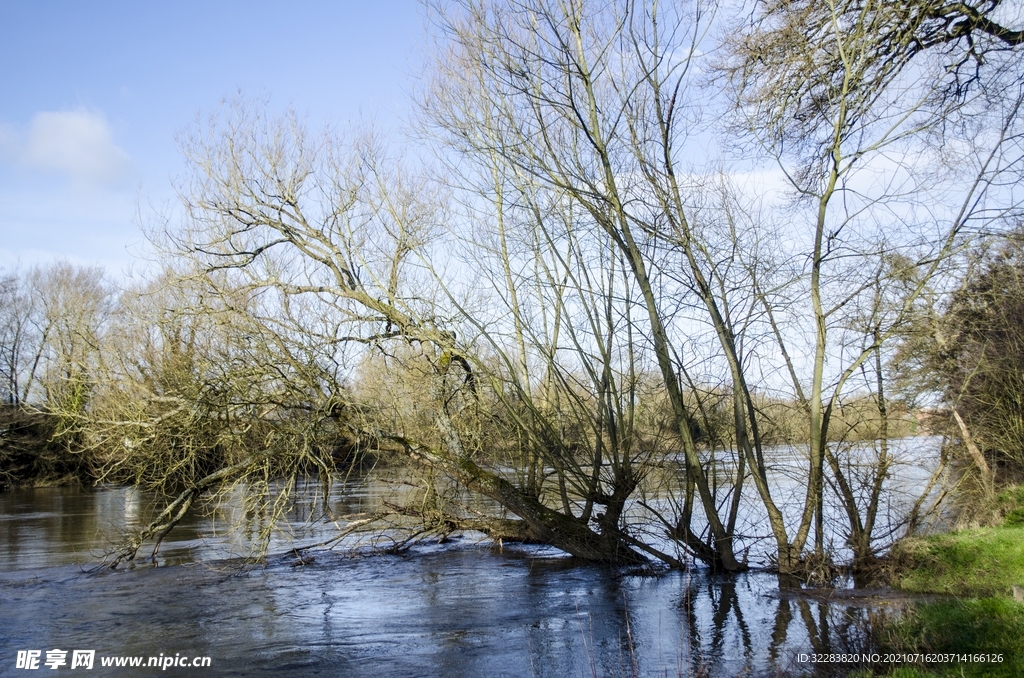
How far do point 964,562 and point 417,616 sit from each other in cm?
695

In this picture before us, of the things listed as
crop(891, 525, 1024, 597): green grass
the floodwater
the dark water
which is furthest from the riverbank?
crop(891, 525, 1024, 597): green grass

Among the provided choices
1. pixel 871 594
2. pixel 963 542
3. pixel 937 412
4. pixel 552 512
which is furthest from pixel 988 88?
pixel 552 512

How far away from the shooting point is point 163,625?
34.0 feet

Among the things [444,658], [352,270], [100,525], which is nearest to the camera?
[444,658]

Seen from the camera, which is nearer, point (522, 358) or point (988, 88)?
point (988, 88)

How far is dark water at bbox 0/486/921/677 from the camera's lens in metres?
8.64

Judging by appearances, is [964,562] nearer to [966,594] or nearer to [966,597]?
[966,594]

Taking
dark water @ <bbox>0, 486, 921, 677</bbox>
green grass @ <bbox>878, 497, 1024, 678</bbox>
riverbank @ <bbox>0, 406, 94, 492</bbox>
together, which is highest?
riverbank @ <bbox>0, 406, 94, 492</bbox>

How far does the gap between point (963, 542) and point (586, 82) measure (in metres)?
8.14

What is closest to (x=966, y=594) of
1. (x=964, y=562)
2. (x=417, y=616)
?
(x=964, y=562)

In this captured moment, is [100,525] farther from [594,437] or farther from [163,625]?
[594,437]

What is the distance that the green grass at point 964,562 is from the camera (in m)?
9.35

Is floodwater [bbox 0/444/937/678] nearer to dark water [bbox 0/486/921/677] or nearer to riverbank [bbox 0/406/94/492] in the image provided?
dark water [bbox 0/486/921/677]

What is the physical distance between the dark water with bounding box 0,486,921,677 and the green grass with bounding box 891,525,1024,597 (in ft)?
3.25
